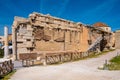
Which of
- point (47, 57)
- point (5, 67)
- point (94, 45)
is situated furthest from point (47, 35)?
point (5, 67)

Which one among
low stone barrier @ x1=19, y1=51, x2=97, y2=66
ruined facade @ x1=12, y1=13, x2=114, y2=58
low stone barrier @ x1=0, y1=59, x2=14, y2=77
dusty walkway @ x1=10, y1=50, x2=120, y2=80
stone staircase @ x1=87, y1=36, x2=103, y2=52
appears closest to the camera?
dusty walkway @ x1=10, y1=50, x2=120, y2=80

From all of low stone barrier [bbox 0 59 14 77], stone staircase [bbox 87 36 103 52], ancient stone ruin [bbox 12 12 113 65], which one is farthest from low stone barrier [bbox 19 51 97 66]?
stone staircase [bbox 87 36 103 52]

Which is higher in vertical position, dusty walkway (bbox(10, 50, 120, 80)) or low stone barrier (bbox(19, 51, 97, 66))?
low stone barrier (bbox(19, 51, 97, 66))

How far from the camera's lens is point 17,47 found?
74.3ft

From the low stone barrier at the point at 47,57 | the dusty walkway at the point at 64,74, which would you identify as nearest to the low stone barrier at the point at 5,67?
the dusty walkway at the point at 64,74

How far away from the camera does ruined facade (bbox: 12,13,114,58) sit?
21781mm

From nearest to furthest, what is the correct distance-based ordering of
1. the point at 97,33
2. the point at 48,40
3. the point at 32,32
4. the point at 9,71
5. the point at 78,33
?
the point at 9,71, the point at 32,32, the point at 48,40, the point at 78,33, the point at 97,33

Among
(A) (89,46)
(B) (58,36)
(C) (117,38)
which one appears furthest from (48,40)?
(C) (117,38)

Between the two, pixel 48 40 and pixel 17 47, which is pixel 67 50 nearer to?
pixel 48 40

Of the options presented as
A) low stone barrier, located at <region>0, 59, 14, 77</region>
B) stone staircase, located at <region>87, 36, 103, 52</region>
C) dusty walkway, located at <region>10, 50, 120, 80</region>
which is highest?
stone staircase, located at <region>87, 36, 103, 52</region>

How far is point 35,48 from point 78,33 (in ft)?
30.5

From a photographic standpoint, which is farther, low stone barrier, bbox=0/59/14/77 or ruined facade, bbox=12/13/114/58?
ruined facade, bbox=12/13/114/58

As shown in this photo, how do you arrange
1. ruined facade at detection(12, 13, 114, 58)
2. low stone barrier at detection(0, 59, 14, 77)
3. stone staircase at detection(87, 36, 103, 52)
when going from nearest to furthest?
low stone barrier at detection(0, 59, 14, 77)
ruined facade at detection(12, 13, 114, 58)
stone staircase at detection(87, 36, 103, 52)

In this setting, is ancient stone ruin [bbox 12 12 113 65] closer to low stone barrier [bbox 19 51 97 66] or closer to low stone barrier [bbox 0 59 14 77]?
low stone barrier [bbox 19 51 97 66]
